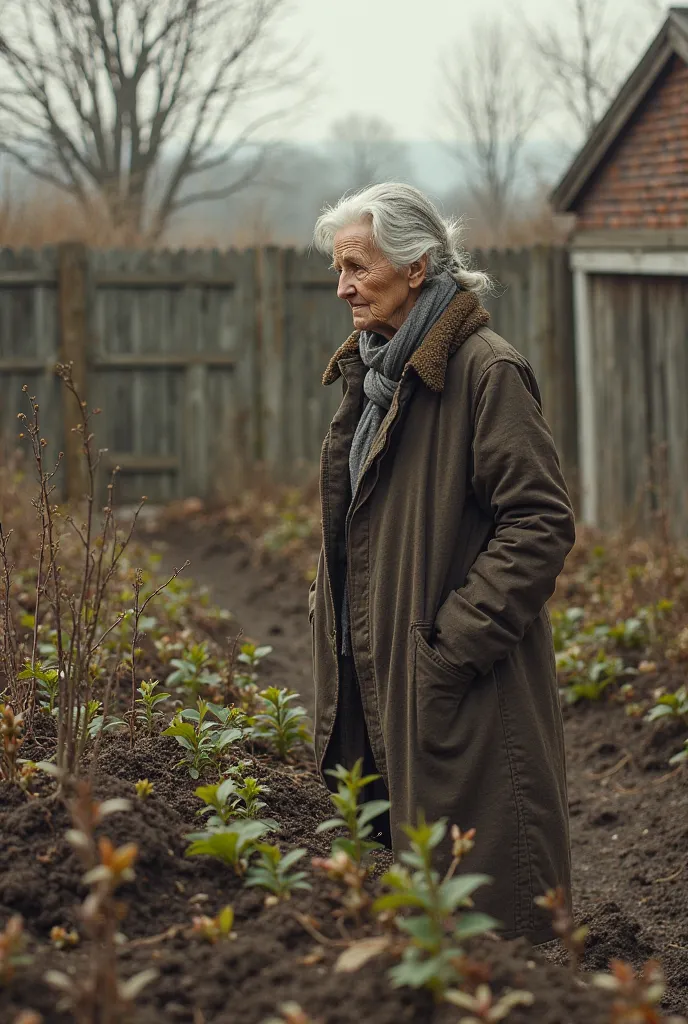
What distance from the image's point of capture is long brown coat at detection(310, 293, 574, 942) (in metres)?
3.01

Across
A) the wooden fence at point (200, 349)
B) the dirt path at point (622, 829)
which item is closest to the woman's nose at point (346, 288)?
the dirt path at point (622, 829)

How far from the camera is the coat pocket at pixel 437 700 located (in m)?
3.01

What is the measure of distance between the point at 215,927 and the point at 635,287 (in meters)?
7.61

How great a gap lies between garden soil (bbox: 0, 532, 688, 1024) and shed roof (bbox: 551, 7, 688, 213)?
219 inches

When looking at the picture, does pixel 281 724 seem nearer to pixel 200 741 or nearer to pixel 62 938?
pixel 200 741

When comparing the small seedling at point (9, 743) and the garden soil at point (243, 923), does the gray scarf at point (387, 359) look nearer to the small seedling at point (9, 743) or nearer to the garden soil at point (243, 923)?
the garden soil at point (243, 923)

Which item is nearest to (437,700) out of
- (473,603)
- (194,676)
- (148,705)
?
(473,603)

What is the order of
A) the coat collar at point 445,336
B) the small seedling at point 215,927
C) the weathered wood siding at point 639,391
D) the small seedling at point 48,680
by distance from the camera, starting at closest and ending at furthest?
the small seedling at point 215,927 → the coat collar at point 445,336 → the small seedling at point 48,680 → the weathered wood siding at point 639,391

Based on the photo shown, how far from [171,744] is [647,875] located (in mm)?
1855

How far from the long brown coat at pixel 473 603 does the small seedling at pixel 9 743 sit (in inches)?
34.4

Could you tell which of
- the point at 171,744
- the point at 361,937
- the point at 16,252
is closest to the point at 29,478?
the point at 16,252

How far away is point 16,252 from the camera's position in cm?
1076

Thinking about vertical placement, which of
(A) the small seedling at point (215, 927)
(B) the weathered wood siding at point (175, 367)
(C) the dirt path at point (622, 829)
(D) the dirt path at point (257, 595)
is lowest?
(C) the dirt path at point (622, 829)

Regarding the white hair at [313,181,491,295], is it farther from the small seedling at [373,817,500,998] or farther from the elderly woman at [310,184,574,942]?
the small seedling at [373,817,500,998]
